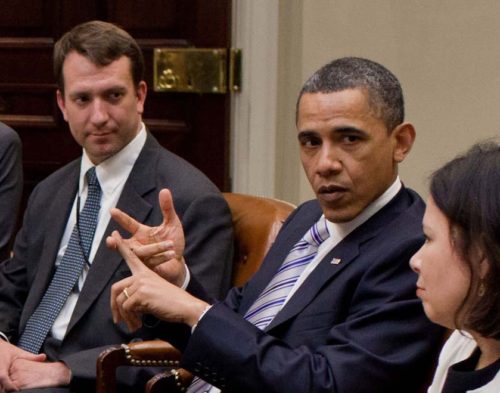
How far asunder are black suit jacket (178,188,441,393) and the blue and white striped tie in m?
0.12

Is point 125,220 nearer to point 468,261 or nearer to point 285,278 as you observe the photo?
point 285,278

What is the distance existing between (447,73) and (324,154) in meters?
1.50

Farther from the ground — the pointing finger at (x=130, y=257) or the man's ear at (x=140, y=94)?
the man's ear at (x=140, y=94)

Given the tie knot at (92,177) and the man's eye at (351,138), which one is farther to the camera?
the tie knot at (92,177)

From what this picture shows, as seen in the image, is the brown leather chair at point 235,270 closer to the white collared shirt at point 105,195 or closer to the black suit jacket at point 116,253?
the black suit jacket at point 116,253

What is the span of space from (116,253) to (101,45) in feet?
1.95

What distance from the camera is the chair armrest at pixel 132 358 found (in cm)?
267

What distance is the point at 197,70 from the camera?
13.6ft

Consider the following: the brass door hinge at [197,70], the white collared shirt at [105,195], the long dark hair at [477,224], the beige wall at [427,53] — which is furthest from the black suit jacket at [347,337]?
the brass door hinge at [197,70]

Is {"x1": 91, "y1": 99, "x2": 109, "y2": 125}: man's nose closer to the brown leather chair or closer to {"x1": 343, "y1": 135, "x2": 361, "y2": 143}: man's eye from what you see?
the brown leather chair

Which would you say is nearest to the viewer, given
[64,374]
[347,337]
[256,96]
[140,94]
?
[347,337]

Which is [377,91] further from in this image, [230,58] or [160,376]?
[230,58]

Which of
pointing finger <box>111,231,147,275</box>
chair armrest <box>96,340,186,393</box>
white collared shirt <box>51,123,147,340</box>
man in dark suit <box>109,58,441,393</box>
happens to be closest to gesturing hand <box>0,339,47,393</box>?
white collared shirt <box>51,123,147,340</box>

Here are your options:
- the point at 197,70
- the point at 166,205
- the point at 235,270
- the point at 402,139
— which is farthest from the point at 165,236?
the point at 197,70
